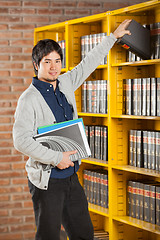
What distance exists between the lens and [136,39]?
277 cm

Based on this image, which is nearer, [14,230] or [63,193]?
[63,193]

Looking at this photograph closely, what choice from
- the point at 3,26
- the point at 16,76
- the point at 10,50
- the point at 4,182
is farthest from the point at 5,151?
the point at 3,26

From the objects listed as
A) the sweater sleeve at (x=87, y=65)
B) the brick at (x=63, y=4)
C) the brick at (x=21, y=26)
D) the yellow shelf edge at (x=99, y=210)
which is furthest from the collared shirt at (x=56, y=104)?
the brick at (x=63, y=4)

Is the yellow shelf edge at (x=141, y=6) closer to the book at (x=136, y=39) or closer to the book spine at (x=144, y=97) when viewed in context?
the book at (x=136, y=39)

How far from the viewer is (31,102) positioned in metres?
2.26

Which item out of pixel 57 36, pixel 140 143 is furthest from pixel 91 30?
pixel 140 143

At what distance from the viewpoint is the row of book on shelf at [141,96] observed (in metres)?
2.83

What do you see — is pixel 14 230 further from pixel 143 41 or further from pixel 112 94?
pixel 143 41

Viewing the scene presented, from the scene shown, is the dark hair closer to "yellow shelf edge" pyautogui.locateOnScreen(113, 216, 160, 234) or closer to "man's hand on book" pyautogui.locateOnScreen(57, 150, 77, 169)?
"man's hand on book" pyautogui.locateOnScreen(57, 150, 77, 169)

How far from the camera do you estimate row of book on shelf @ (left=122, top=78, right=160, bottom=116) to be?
2.83 m

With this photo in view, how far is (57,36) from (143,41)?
134 cm

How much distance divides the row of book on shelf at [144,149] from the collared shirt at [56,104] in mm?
741

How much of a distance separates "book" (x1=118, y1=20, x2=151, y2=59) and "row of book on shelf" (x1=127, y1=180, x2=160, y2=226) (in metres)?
0.99

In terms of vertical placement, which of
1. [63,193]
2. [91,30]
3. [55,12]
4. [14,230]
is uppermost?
[55,12]
